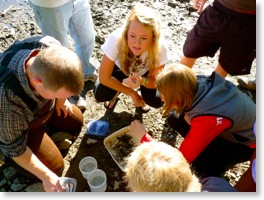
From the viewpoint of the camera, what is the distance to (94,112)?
10.3 feet

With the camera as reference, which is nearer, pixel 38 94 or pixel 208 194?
pixel 208 194

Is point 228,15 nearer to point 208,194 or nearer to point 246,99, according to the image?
point 246,99

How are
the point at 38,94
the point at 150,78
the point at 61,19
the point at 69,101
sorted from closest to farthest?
the point at 38,94 < the point at 61,19 < the point at 150,78 < the point at 69,101

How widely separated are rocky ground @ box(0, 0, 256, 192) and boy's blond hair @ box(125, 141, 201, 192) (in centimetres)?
106

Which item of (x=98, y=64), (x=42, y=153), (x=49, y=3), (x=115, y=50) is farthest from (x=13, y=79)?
(x=98, y=64)

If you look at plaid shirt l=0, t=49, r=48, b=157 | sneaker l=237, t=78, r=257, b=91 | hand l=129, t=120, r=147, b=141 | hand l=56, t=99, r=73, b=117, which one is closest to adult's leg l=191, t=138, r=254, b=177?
hand l=129, t=120, r=147, b=141

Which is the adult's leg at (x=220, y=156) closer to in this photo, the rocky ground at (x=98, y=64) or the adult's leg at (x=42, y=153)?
the rocky ground at (x=98, y=64)

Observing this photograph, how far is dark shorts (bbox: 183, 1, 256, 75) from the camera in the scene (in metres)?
2.57

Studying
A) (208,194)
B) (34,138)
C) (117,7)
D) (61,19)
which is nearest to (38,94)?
(34,138)

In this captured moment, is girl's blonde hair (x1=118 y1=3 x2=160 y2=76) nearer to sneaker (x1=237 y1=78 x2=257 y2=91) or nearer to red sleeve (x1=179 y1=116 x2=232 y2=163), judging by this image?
red sleeve (x1=179 y1=116 x2=232 y2=163)

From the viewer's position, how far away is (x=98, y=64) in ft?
11.6

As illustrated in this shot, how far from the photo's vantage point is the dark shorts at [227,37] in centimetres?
257

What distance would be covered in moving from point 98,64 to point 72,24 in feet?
2.18

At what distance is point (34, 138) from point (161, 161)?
4.30ft
